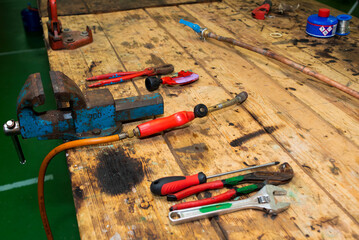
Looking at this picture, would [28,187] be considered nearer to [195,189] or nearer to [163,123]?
[163,123]

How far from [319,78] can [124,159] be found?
2.82 ft

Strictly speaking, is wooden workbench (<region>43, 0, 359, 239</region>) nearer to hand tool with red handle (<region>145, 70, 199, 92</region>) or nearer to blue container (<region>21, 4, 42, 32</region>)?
hand tool with red handle (<region>145, 70, 199, 92</region>)

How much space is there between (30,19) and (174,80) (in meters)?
2.67

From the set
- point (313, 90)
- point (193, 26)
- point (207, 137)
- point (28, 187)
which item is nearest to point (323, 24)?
point (313, 90)

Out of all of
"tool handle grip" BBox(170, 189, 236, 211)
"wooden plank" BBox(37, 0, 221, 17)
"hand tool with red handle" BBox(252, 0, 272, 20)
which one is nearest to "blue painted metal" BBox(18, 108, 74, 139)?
"tool handle grip" BBox(170, 189, 236, 211)

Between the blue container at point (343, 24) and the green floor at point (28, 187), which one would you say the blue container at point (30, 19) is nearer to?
the green floor at point (28, 187)

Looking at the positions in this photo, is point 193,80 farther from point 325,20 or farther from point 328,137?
point 325,20

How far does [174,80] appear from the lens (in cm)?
129

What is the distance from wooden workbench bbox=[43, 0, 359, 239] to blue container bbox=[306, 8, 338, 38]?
4cm

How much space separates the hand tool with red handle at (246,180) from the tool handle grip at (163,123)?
0.24 meters

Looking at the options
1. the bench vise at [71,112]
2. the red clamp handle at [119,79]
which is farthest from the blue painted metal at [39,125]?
the red clamp handle at [119,79]

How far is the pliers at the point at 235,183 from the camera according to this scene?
2.62 ft

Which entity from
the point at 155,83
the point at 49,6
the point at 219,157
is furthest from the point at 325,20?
the point at 49,6

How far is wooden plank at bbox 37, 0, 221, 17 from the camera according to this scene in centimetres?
204
